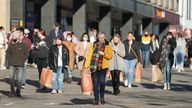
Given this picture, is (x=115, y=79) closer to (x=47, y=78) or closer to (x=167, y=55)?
(x=47, y=78)

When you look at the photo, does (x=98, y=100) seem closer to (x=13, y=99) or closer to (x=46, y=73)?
(x=13, y=99)

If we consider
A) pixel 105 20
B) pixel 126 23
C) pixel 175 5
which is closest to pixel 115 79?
pixel 105 20

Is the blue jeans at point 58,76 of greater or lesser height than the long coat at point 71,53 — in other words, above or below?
below

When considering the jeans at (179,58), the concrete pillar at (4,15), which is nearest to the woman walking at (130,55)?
the concrete pillar at (4,15)

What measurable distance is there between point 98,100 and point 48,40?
5.35 metres

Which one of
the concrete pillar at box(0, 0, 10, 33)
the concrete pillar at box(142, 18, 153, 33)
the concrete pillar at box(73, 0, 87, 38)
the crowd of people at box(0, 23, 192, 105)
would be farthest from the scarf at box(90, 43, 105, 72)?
the concrete pillar at box(142, 18, 153, 33)

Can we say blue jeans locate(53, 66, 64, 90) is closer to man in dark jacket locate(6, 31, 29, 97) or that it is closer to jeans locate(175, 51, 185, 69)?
Result: man in dark jacket locate(6, 31, 29, 97)

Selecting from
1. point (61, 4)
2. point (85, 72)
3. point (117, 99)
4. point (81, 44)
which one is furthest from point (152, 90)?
point (61, 4)

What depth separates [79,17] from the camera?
40906mm

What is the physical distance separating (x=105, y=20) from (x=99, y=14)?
81cm

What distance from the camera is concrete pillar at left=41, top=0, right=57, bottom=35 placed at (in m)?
35.9

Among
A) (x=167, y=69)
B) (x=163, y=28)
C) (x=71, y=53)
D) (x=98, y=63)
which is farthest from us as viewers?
(x=163, y=28)

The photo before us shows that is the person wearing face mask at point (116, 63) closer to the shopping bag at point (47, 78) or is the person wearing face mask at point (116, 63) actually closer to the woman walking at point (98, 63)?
the shopping bag at point (47, 78)

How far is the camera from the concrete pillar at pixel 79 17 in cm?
4078
